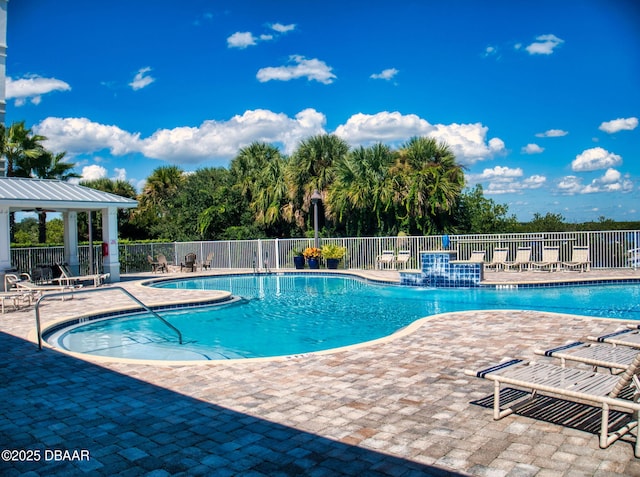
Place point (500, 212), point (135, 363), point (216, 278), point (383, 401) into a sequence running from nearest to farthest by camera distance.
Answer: point (383, 401) < point (135, 363) < point (216, 278) < point (500, 212)

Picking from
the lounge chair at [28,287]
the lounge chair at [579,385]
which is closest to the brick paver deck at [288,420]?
the lounge chair at [579,385]

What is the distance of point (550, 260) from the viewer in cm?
1798

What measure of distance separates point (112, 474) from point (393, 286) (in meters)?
13.6

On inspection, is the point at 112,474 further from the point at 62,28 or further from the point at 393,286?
the point at 62,28

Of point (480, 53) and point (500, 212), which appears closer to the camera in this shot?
point (500, 212)

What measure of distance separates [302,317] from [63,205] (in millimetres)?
9496

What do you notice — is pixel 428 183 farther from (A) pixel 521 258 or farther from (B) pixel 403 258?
(A) pixel 521 258

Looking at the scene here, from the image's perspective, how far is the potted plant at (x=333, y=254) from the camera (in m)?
21.2

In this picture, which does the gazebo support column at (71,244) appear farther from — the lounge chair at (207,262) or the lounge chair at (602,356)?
the lounge chair at (602,356)

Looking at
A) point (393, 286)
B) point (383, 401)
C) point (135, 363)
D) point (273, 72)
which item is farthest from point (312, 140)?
point (383, 401)

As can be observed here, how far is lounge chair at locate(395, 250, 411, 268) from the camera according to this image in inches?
781

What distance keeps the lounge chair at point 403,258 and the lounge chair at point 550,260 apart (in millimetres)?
4579

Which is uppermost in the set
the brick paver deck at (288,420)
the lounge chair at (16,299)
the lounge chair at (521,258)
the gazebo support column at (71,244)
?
the gazebo support column at (71,244)

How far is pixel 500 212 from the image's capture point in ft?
73.8
